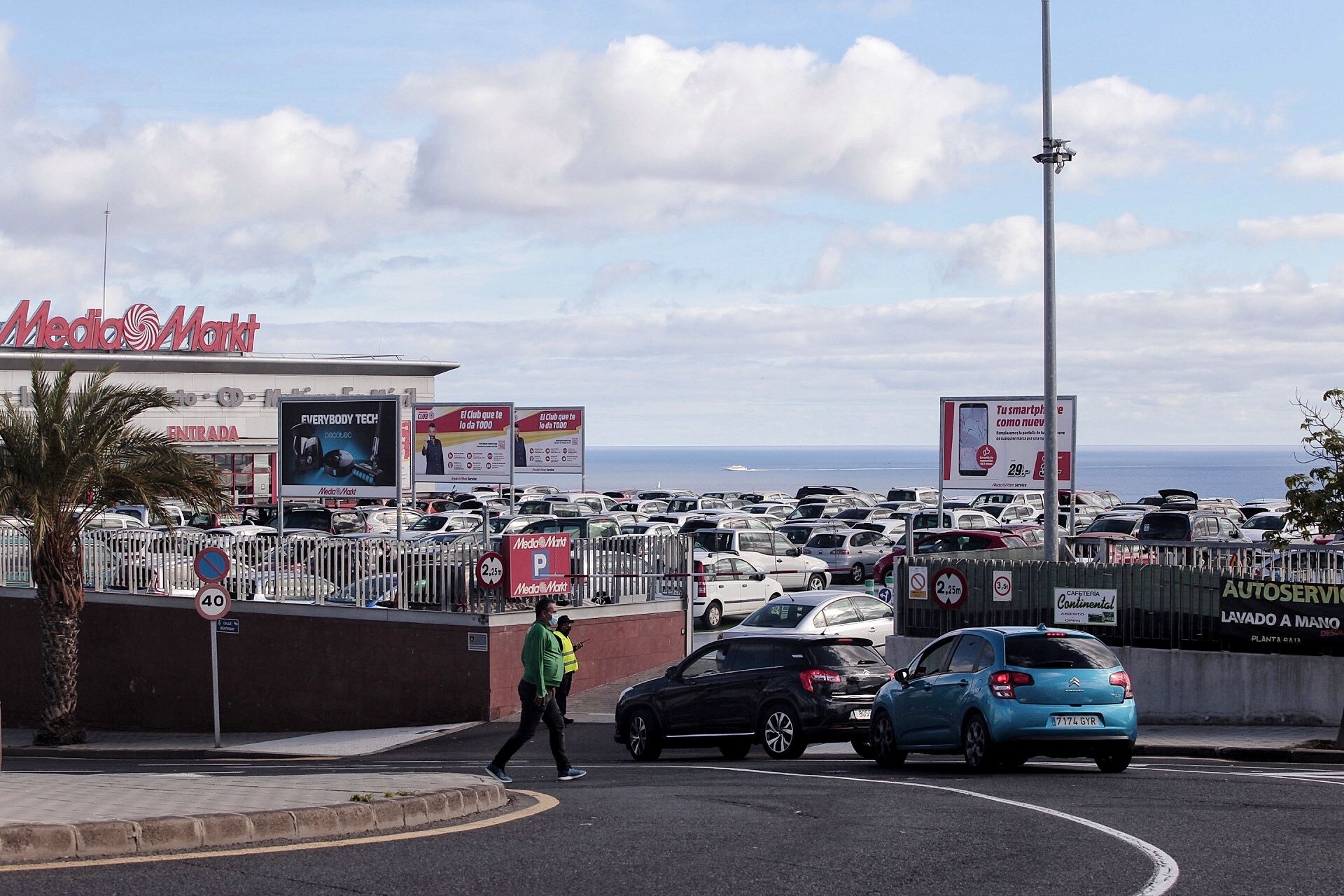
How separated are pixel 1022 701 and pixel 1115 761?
1407 mm

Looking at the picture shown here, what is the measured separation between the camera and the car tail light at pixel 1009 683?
48.4 feet

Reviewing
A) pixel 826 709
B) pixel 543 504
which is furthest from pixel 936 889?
pixel 543 504

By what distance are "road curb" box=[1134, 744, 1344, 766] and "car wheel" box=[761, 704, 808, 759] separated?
→ 409 cm

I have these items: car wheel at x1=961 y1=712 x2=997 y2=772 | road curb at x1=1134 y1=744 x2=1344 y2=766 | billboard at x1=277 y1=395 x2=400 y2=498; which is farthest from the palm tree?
road curb at x1=1134 y1=744 x2=1344 y2=766

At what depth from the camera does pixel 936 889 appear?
8.81 meters

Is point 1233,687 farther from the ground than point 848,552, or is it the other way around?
point 848,552

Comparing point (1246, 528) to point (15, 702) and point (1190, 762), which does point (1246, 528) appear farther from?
point (15, 702)

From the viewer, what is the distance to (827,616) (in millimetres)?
23891

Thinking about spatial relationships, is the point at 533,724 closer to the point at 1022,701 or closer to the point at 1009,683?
the point at 1009,683

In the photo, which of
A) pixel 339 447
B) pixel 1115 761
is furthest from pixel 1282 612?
pixel 339 447

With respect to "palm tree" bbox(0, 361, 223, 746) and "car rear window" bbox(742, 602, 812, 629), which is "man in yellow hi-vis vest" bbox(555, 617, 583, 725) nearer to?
"car rear window" bbox(742, 602, 812, 629)

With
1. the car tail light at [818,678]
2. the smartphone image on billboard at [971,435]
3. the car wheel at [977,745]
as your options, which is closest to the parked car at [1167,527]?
the smartphone image on billboard at [971,435]

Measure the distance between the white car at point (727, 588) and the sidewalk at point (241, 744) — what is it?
780cm

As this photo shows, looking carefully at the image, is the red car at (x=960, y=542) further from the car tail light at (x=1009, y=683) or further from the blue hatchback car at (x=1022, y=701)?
the car tail light at (x=1009, y=683)
